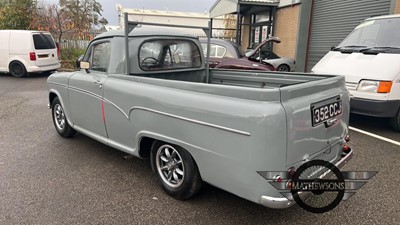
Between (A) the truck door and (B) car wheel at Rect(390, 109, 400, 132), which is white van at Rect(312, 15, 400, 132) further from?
(A) the truck door

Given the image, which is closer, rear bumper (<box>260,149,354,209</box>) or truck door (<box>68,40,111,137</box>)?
rear bumper (<box>260,149,354,209</box>)

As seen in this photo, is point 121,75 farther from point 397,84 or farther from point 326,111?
point 397,84

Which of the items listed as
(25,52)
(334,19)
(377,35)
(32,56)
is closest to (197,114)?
(377,35)

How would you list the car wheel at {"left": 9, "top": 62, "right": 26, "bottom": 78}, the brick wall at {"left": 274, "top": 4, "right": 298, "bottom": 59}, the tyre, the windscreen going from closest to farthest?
1. the tyre
2. the windscreen
3. the car wheel at {"left": 9, "top": 62, "right": 26, "bottom": 78}
4. the brick wall at {"left": 274, "top": 4, "right": 298, "bottom": 59}

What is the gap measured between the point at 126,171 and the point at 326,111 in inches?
98.0

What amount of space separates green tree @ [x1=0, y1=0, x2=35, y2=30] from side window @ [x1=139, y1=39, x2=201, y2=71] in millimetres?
15042

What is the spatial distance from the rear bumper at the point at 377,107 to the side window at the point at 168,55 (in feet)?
9.93

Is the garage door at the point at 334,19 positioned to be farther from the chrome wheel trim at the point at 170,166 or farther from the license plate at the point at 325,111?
Answer: the chrome wheel trim at the point at 170,166

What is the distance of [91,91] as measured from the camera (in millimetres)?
4043

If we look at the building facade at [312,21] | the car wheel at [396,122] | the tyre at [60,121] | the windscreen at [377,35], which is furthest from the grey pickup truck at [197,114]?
the building facade at [312,21]

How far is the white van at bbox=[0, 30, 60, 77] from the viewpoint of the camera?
37.3 ft

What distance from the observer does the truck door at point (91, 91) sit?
3961mm

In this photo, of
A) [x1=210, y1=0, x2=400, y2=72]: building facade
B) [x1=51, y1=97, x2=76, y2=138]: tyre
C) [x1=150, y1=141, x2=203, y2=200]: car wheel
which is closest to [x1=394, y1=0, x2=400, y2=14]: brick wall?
[x1=210, y1=0, x2=400, y2=72]: building facade

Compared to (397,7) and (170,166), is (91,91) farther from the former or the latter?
(397,7)
